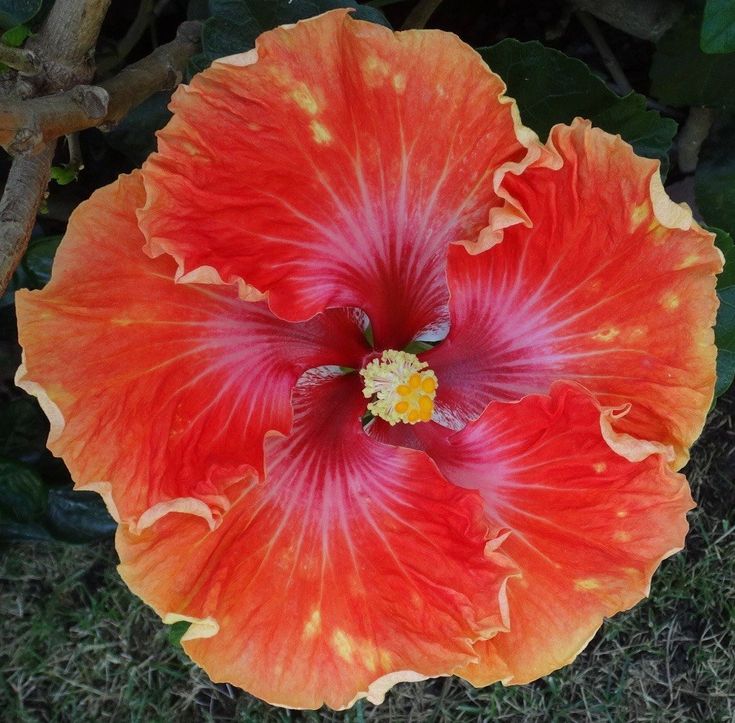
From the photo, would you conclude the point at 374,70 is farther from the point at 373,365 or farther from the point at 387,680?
the point at 387,680

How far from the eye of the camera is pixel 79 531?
2156mm

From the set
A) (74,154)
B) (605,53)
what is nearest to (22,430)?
(74,154)

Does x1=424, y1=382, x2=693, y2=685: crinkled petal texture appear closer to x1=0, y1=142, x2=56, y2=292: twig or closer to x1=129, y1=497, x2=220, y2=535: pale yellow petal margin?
x1=129, y1=497, x2=220, y2=535: pale yellow petal margin

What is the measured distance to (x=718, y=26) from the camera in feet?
4.78

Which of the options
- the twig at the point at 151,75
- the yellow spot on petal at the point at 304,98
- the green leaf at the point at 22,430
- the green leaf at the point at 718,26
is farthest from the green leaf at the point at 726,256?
the green leaf at the point at 22,430

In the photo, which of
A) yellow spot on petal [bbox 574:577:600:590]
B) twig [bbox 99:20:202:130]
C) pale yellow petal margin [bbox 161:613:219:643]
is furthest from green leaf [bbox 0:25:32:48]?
yellow spot on petal [bbox 574:577:600:590]

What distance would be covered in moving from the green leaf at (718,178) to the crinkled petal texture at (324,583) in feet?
3.46

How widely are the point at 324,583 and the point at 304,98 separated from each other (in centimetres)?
62

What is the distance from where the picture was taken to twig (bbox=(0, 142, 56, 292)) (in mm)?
1201

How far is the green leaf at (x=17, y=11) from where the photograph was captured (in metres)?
1.42

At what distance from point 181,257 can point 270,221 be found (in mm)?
134

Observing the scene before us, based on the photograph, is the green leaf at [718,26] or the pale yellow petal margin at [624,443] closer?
the pale yellow petal margin at [624,443]

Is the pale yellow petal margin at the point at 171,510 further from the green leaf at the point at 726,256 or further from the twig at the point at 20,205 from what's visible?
the green leaf at the point at 726,256

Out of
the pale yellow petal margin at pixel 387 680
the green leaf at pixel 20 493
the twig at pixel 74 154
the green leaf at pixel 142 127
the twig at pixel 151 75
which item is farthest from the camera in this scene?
the green leaf at pixel 20 493
